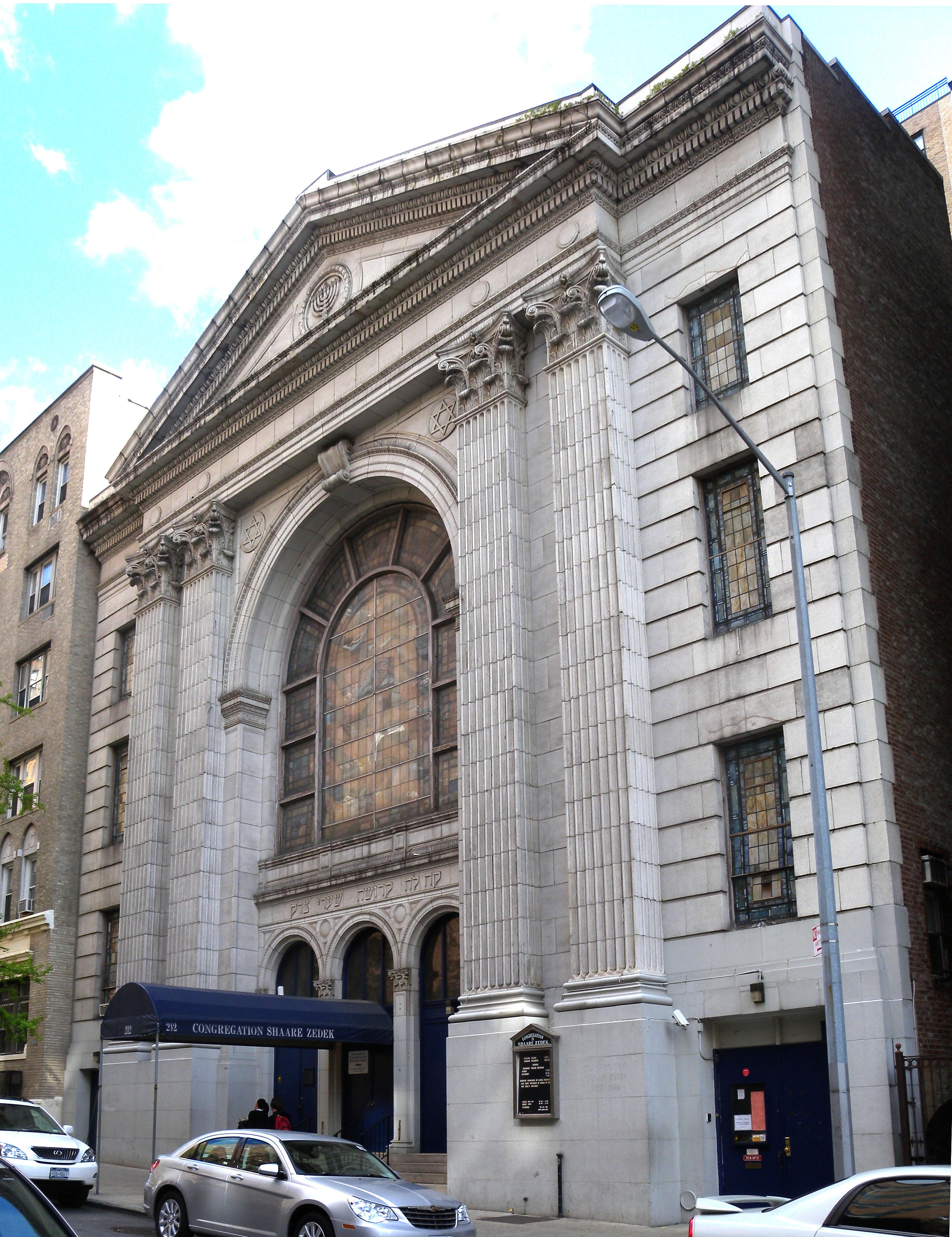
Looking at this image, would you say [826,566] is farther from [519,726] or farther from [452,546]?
[452,546]

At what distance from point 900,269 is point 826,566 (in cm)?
834

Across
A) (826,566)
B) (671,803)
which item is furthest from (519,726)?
(826,566)

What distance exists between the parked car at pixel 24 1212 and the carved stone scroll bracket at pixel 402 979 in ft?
57.2

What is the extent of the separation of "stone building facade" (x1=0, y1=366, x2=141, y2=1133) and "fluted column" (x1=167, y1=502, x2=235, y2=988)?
4230 mm

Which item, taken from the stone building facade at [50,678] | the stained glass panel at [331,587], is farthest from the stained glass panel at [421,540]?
the stone building facade at [50,678]

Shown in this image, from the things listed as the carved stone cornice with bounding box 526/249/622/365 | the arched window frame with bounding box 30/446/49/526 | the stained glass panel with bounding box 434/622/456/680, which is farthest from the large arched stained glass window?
the arched window frame with bounding box 30/446/49/526

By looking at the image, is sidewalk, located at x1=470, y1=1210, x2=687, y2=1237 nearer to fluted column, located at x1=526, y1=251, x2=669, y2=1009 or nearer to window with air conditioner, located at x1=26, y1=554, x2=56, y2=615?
fluted column, located at x1=526, y1=251, x2=669, y2=1009

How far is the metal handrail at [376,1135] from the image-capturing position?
24.2m

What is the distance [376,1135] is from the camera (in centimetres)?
2458

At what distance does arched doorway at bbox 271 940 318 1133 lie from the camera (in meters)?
26.4

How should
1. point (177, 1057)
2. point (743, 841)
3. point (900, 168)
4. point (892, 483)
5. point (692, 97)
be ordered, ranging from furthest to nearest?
point (177, 1057) < point (900, 168) < point (692, 97) < point (892, 483) < point (743, 841)

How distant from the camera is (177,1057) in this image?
27859 millimetres

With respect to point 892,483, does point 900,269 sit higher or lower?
higher

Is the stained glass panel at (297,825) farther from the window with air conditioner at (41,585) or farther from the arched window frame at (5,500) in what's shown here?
the arched window frame at (5,500)
